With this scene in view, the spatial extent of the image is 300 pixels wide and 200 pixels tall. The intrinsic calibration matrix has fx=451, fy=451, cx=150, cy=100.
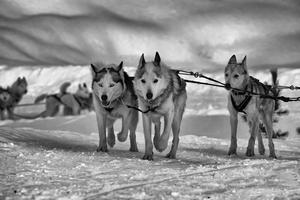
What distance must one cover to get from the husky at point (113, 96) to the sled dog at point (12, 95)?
14760 millimetres

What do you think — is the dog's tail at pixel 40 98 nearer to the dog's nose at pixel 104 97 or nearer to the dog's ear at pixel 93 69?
the dog's ear at pixel 93 69

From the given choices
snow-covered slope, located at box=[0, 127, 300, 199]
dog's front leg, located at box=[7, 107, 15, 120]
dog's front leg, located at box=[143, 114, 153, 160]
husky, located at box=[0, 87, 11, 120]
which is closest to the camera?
snow-covered slope, located at box=[0, 127, 300, 199]

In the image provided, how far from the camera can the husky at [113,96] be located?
598 cm

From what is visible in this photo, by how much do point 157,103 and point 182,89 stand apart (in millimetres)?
888

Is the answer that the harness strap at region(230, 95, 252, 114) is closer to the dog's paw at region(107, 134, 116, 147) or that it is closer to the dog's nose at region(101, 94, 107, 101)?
the dog's paw at region(107, 134, 116, 147)

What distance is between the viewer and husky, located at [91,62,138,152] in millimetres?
5977

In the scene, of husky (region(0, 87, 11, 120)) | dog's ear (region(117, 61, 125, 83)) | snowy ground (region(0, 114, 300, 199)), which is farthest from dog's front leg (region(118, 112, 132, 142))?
husky (region(0, 87, 11, 120))

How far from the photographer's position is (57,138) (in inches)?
355

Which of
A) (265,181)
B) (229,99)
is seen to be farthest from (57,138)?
(265,181)

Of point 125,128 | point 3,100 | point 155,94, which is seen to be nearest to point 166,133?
point 155,94

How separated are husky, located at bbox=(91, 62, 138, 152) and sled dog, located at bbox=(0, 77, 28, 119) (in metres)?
14.8

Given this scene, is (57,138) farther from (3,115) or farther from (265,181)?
(3,115)

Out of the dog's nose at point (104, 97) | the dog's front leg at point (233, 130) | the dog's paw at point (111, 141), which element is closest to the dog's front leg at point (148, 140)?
the dog's nose at point (104, 97)

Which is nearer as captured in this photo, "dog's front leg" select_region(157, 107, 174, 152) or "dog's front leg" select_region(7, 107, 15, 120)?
"dog's front leg" select_region(157, 107, 174, 152)
